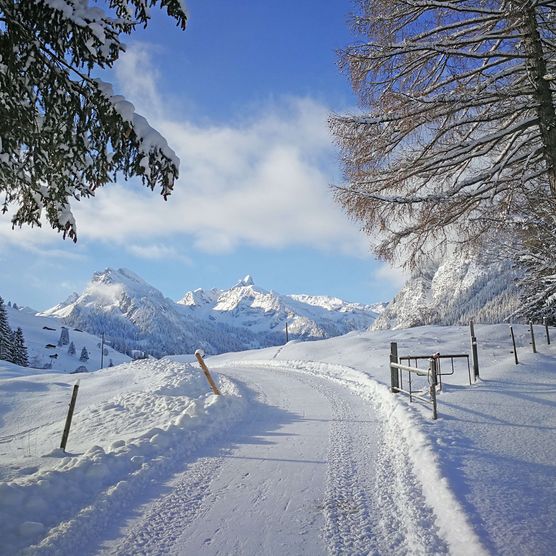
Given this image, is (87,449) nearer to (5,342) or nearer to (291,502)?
(291,502)

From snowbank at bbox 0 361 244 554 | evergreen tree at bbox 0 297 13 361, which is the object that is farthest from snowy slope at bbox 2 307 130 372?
snowbank at bbox 0 361 244 554

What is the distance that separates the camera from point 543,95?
4.50 meters

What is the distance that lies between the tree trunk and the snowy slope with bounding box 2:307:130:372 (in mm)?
126651

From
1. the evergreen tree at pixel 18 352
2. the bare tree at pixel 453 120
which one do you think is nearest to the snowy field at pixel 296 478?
the bare tree at pixel 453 120

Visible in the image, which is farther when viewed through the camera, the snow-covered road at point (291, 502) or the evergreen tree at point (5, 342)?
the evergreen tree at point (5, 342)

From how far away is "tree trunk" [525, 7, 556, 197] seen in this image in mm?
4438

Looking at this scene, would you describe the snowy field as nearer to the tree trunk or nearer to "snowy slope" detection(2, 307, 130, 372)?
the tree trunk

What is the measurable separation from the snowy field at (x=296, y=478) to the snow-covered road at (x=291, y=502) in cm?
2

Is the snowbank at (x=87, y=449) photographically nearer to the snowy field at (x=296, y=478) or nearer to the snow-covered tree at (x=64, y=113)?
the snowy field at (x=296, y=478)

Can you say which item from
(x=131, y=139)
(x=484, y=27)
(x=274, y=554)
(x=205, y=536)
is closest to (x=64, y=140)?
(x=131, y=139)

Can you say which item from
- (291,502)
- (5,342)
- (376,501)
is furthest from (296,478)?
(5,342)

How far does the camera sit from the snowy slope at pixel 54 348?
409 feet

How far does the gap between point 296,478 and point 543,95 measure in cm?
566

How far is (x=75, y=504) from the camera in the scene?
429 cm
